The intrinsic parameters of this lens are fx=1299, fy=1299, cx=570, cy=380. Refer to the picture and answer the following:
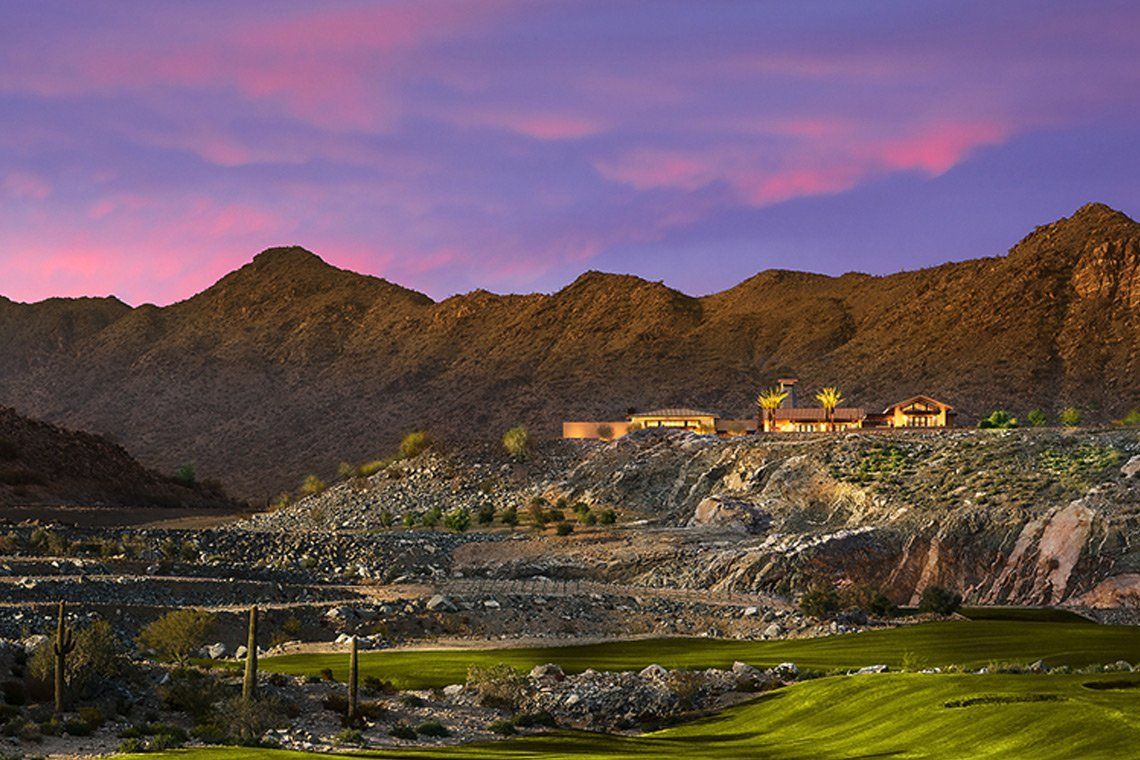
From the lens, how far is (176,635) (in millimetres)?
42438

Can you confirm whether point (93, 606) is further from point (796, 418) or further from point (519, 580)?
point (796, 418)

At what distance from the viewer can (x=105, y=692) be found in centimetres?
3344

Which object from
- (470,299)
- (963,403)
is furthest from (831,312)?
(470,299)

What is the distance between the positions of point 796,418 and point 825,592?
52.1m

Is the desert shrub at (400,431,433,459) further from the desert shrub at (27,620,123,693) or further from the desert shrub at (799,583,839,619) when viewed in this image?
the desert shrub at (27,620,123,693)

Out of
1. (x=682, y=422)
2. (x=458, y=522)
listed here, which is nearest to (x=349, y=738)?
(x=458, y=522)

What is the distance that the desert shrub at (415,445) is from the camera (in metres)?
112

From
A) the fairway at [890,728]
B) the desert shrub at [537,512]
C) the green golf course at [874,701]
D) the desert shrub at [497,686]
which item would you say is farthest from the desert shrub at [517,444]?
the fairway at [890,728]

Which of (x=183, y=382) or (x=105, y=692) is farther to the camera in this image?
(x=183, y=382)

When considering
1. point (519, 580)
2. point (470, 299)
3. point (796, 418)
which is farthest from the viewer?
point (470, 299)

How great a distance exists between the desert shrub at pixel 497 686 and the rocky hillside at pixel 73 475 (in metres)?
82.2

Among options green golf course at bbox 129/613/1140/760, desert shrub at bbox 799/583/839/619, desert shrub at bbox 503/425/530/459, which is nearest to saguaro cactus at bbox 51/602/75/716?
green golf course at bbox 129/613/1140/760

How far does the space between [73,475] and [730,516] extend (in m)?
71.7

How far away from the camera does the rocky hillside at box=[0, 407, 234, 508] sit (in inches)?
4496
